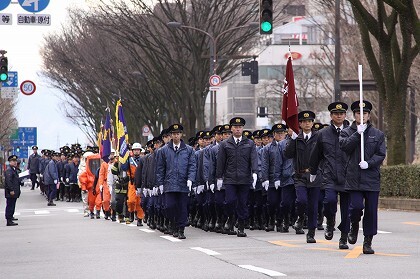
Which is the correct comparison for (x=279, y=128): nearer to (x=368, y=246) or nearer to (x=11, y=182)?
(x=368, y=246)

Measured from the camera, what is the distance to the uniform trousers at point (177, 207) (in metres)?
20.0

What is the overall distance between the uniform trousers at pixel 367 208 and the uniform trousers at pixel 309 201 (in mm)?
2187

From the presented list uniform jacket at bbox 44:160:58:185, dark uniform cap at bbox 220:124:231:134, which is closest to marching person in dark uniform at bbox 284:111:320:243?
dark uniform cap at bbox 220:124:231:134

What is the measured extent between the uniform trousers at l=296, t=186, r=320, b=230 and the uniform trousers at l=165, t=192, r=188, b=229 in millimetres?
2452

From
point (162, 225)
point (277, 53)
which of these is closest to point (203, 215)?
point (162, 225)

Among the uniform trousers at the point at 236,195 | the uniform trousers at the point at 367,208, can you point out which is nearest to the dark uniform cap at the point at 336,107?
the uniform trousers at the point at 367,208

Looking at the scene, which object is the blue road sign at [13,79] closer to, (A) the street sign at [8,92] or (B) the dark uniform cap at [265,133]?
(A) the street sign at [8,92]

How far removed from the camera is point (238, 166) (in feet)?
64.2

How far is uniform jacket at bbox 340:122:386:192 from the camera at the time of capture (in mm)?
14695

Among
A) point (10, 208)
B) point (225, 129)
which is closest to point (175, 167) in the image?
point (225, 129)

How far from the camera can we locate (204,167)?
2175 centimetres

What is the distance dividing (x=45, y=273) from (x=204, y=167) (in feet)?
26.9

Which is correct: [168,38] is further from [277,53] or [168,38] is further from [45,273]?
[277,53]

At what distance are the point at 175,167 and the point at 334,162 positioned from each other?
181 inches
